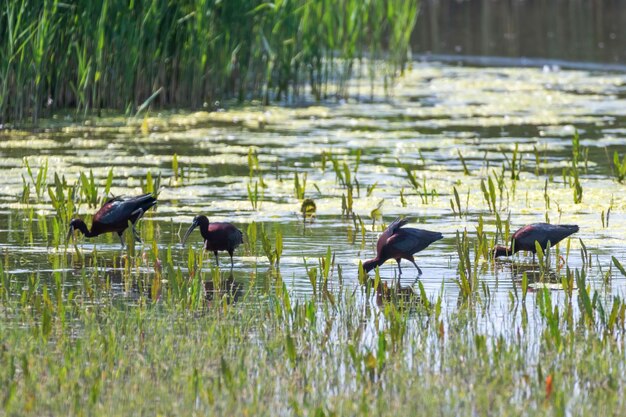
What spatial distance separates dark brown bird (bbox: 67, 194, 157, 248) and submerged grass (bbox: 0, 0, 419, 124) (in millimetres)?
Result: 4705

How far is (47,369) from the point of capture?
5.23 metres

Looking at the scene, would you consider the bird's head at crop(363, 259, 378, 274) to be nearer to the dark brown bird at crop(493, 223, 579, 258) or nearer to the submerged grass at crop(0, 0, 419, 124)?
the dark brown bird at crop(493, 223, 579, 258)

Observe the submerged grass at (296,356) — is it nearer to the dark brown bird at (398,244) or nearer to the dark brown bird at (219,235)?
the dark brown bird at (398,244)

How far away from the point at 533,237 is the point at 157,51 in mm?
7750

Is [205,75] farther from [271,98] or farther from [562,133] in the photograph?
[562,133]

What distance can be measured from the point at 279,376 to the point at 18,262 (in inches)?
116

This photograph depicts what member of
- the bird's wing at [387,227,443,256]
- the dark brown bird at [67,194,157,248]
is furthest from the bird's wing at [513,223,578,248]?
the dark brown bird at [67,194,157,248]

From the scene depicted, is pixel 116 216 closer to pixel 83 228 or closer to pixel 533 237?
pixel 83 228

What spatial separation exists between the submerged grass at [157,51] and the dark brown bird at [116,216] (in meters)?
4.71

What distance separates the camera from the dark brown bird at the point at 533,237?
24.6 ft

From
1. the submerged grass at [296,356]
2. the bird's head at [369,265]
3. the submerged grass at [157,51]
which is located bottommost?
the submerged grass at [296,356]

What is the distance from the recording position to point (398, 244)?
7203mm

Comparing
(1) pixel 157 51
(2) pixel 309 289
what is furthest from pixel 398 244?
(1) pixel 157 51

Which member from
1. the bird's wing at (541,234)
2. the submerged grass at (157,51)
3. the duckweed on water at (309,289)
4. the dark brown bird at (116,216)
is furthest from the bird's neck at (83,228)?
the submerged grass at (157,51)
